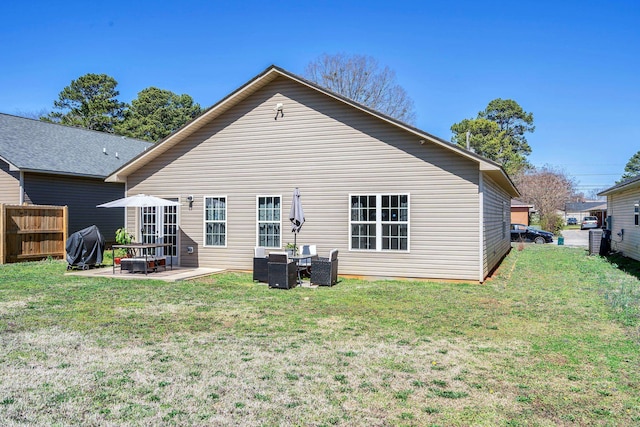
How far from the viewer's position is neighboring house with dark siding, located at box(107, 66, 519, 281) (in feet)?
34.5

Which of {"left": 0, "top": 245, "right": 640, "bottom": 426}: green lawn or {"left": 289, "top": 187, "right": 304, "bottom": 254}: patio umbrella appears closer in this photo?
{"left": 0, "top": 245, "right": 640, "bottom": 426}: green lawn

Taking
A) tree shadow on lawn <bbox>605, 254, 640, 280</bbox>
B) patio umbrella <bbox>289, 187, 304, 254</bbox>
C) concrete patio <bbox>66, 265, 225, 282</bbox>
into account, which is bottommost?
tree shadow on lawn <bbox>605, 254, 640, 280</bbox>

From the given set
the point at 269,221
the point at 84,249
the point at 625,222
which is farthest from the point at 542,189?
the point at 84,249

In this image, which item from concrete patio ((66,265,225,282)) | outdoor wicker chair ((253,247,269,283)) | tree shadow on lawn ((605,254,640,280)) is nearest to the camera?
outdoor wicker chair ((253,247,269,283))

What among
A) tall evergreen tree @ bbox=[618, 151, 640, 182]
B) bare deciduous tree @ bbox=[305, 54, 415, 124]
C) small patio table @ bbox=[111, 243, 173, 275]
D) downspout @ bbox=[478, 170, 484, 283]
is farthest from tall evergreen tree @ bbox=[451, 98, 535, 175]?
small patio table @ bbox=[111, 243, 173, 275]

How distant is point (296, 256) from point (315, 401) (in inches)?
275

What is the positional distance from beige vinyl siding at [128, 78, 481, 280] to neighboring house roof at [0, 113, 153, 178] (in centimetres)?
464

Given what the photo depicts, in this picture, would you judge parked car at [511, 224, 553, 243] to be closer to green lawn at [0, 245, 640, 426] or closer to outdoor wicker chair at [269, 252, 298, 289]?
green lawn at [0, 245, 640, 426]

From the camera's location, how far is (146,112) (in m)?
40.2

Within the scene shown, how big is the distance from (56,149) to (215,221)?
9229 mm

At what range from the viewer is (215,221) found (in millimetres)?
12805

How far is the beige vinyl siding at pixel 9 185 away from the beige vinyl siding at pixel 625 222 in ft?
69.9

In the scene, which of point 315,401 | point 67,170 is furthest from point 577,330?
point 67,170

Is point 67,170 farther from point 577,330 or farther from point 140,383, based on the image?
point 577,330
